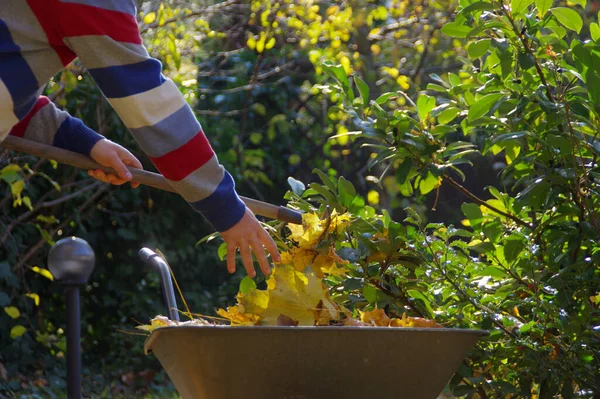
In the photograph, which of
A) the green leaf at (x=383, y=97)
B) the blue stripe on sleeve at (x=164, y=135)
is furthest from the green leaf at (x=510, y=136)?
the blue stripe on sleeve at (x=164, y=135)

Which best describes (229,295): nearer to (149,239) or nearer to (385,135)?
(149,239)

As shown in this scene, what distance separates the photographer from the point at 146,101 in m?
1.39

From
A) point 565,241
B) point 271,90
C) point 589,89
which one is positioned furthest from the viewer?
point 271,90

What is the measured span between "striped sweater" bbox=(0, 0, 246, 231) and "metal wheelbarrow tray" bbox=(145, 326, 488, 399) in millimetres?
255

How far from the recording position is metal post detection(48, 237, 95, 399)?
3.15m

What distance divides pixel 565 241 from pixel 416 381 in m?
0.66

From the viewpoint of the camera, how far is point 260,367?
1.29 m

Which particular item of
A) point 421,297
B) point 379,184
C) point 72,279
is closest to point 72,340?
point 72,279

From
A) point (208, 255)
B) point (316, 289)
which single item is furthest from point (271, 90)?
point (316, 289)

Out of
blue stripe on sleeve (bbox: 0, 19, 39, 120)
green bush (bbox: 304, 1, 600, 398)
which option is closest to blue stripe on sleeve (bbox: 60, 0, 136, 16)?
blue stripe on sleeve (bbox: 0, 19, 39, 120)

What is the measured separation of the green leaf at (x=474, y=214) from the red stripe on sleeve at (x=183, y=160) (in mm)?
739

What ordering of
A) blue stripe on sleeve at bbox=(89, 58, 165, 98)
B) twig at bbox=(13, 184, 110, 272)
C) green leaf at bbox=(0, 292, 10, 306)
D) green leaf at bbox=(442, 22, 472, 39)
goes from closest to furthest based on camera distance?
blue stripe on sleeve at bbox=(89, 58, 165, 98)
green leaf at bbox=(442, 22, 472, 39)
green leaf at bbox=(0, 292, 10, 306)
twig at bbox=(13, 184, 110, 272)

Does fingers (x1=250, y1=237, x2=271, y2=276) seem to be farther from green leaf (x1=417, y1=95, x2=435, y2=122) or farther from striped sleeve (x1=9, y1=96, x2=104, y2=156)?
green leaf (x1=417, y1=95, x2=435, y2=122)

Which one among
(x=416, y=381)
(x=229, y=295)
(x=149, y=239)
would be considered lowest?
(x=229, y=295)
